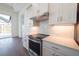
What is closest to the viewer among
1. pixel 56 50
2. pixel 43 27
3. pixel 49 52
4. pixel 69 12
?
pixel 69 12

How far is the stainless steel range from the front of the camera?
184 centimetres

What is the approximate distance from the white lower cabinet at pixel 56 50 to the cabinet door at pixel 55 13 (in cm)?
36

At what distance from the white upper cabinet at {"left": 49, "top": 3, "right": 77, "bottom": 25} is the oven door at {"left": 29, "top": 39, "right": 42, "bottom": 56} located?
0.41 metres

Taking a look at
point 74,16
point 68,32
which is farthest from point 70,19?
point 68,32

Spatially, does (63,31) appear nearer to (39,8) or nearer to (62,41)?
(62,41)

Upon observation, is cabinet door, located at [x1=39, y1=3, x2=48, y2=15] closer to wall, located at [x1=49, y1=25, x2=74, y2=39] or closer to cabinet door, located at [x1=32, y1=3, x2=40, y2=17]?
cabinet door, located at [x1=32, y1=3, x2=40, y2=17]

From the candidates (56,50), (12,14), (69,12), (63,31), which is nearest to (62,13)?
(69,12)

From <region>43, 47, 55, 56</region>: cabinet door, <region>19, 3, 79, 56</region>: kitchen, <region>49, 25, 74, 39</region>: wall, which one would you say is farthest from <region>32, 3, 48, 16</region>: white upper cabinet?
<region>43, 47, 55, 56</region>: cabinet door

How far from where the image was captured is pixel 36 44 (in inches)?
75.0

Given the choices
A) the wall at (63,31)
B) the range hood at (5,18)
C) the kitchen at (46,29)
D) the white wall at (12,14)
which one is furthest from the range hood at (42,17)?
the range hood at (5,18)

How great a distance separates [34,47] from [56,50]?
434 mm

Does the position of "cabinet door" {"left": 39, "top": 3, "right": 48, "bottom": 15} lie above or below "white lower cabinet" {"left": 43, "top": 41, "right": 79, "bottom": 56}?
above

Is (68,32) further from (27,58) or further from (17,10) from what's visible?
(17,10)

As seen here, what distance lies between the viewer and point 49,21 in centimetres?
181
